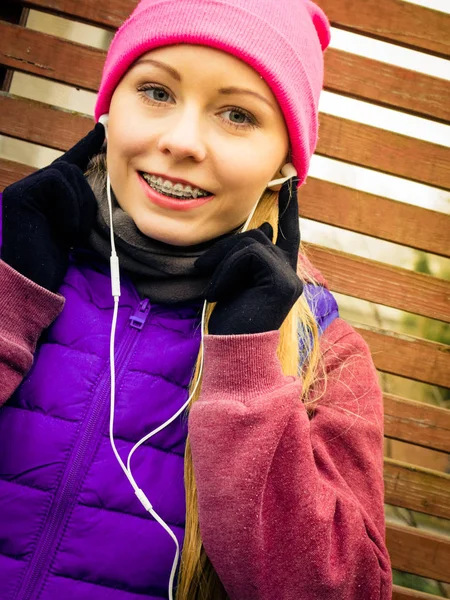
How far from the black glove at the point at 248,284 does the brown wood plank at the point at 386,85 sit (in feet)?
3.72

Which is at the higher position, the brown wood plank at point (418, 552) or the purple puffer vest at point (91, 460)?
the purple puffer vest at point (91, 460)

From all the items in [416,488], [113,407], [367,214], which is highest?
[367,214]

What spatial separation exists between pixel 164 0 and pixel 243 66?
29 centimetres

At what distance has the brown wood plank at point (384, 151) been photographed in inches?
85.6

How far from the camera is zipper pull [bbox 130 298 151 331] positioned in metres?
1.29

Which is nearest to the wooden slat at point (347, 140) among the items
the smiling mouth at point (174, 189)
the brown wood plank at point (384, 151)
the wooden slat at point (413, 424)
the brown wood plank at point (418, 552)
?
the brown wood plank at point (384, 151)

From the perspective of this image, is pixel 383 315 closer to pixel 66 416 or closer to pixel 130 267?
pixel 130 267

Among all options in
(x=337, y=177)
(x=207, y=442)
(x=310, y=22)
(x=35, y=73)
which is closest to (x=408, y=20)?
(x=337, y=177)

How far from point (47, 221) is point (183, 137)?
394mm

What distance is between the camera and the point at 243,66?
1.25 m

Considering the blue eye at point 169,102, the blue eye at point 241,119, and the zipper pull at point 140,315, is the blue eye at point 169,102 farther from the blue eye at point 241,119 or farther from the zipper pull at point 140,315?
the zipper pull at point 140,315

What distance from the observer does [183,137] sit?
1191 mm

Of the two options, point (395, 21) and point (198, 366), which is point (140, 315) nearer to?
point (198, 366)

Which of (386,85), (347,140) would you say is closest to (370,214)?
(347,140)
